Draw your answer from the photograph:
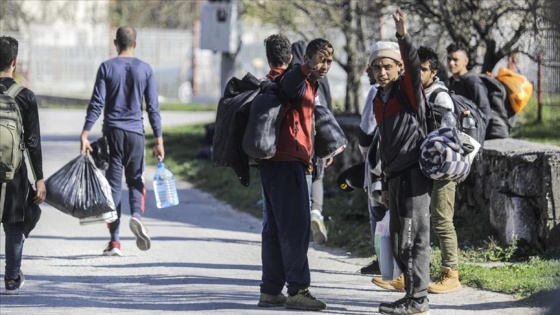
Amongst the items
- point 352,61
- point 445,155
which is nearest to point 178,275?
point 445,155

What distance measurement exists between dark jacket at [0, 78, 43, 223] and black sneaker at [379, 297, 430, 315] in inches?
106

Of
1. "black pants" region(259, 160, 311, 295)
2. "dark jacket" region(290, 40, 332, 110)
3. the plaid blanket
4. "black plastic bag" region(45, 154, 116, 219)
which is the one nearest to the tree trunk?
"dark jacket" region(290, 40, 332, 110)

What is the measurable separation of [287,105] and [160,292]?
1917 mm

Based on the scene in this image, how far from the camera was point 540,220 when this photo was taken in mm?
8727

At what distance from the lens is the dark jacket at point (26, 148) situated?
782cm

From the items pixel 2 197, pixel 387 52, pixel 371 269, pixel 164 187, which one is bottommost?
pixel 371 269

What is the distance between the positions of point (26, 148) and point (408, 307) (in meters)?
2.90

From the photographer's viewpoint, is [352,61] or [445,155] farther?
[352,61]

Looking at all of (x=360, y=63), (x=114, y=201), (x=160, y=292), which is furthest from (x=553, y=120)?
(x=160, y=292)

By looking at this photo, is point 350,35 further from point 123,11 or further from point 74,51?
point 123,11

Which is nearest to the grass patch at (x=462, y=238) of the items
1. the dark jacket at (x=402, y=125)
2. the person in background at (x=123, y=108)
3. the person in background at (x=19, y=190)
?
the dark jacket at (x=402, y=125)

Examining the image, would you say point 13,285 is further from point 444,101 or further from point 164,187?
point 444,101

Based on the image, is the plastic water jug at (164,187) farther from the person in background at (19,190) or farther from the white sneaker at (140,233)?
the person in background at (19,190)

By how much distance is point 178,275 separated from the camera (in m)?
8.85
